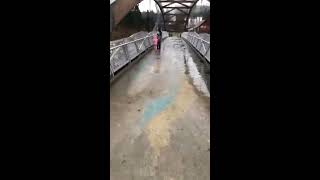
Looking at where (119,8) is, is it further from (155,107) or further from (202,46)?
(155,107)

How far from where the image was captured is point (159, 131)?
174 inches

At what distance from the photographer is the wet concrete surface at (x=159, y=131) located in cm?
321

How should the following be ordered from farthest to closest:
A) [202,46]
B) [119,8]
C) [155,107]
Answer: [119,8], [202,46], [155,107]

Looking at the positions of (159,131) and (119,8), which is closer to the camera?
(159,131)

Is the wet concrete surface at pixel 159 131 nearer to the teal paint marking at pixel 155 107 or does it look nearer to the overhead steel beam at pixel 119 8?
→ the teal paint marking at pixel 155 107

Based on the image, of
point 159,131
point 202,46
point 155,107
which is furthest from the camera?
point 202,46

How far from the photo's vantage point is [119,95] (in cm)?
670

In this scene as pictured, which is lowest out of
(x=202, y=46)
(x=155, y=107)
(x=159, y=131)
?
(x=159, y=131)

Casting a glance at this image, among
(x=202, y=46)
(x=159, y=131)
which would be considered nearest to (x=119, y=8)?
(x=202, y=46)

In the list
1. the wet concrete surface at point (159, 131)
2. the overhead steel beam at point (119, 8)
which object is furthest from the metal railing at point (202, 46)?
the overhead steel beam at point (119, 8)

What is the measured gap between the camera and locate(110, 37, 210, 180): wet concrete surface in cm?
321
